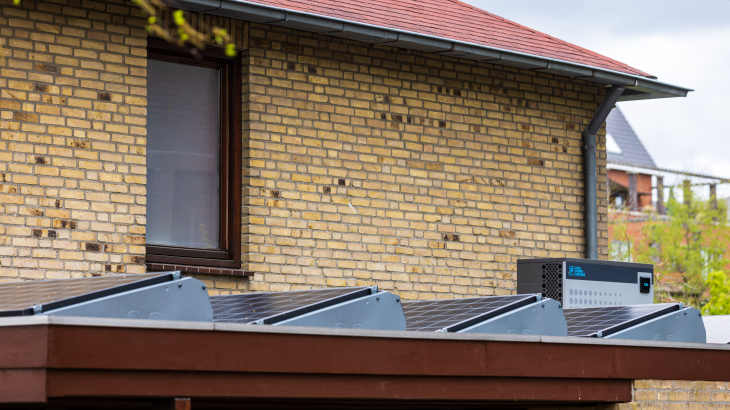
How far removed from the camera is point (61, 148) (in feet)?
22.4

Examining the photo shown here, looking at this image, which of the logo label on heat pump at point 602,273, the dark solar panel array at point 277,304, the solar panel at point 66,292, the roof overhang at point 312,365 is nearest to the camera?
the roof overhang at point 312,365

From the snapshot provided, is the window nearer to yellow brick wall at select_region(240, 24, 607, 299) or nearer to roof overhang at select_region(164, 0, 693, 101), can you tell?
roof overhang at select_region(164, 0, 693, 101)

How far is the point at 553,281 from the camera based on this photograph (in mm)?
8078

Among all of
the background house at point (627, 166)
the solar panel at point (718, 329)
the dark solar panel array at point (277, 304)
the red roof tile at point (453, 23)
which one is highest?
the background house at point (627, 166)

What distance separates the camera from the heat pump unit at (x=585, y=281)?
26.3ft

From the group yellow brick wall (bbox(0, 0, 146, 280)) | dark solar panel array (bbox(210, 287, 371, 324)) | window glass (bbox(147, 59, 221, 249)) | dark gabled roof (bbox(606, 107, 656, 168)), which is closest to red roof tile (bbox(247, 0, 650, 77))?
window glass (bbox(147, 59, 221, 249))

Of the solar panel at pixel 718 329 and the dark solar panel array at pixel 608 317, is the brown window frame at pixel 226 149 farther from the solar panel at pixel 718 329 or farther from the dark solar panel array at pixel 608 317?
the solar panel at pixel 718 329

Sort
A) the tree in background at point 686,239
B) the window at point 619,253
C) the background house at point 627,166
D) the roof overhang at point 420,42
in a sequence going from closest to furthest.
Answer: the roof overhang at point 420,42
the window at point 619,253
the tree in background at point 686,239
the background house at point 627,166

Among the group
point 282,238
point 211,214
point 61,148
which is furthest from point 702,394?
point 61,148

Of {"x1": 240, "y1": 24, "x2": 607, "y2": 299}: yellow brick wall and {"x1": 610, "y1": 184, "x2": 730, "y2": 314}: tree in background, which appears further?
{"x1": 610, "y1": 184, "x2": 730, "y2": 314}: tree in background

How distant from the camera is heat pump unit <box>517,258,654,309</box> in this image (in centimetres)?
801

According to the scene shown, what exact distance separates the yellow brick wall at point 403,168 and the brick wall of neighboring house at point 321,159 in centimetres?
1

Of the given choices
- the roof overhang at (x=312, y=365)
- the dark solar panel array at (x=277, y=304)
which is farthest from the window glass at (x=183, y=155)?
the roof overhang at (x=312, y=365)

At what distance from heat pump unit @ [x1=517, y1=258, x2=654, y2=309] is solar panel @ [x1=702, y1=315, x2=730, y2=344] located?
2.36 ft
